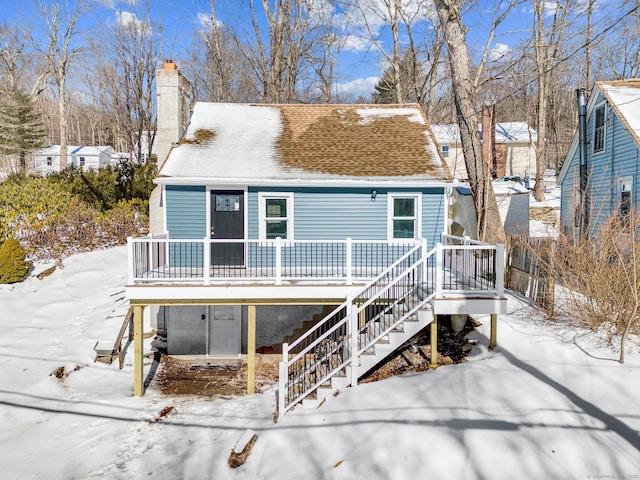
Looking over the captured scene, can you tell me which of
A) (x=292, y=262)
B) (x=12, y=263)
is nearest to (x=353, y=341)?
(x=292, y=262)

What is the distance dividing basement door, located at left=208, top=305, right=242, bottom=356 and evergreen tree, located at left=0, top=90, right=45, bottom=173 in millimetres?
28142

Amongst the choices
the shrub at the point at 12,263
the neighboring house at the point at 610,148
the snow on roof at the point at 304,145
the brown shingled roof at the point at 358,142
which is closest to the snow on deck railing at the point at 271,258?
Result: the snow on roof at the point at 304,145

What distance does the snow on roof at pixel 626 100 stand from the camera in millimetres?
13422

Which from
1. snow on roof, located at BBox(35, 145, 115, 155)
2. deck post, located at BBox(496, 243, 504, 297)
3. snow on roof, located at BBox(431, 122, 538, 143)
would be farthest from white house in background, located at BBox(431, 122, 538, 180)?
snow on roof, located at BBox(35, 145, 115, 155)

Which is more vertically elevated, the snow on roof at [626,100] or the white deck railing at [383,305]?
the snow on roof at [626,100]

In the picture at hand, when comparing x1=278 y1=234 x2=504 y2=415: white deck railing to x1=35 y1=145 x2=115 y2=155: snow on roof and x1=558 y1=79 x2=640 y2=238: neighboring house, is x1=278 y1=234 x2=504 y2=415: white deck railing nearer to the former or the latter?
x1=558 y1=79 x2=640 y2=238: neighboring house

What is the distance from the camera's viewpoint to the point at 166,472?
604 cm

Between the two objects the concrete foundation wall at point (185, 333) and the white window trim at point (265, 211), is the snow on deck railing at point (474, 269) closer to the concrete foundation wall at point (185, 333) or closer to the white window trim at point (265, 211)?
the white window trim at point (265, 211)

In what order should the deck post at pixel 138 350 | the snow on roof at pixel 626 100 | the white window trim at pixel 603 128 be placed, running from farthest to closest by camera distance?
the white window trim at pixel 603 128
the snow on roof at pixel 626 100
the deck post at pixel 138 350

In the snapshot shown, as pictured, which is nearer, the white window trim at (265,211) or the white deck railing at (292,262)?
the white deck railing at (292,262)

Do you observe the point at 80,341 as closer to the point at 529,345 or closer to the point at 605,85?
the point at 529,345

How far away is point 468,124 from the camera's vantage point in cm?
1223

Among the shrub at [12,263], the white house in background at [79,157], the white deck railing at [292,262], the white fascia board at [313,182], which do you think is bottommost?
the shrub at [12,263]

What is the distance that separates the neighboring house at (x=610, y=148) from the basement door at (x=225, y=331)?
10059 millimetres
